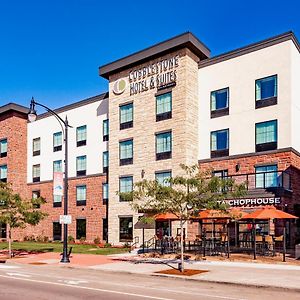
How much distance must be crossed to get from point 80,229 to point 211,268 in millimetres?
23711

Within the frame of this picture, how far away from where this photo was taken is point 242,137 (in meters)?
30.5

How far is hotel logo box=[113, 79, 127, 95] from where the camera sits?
36319 millimetres

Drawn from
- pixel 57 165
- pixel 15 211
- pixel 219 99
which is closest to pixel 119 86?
pixel 219 99

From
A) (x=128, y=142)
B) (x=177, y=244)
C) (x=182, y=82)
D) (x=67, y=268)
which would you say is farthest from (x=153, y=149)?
(x=67, y=268)

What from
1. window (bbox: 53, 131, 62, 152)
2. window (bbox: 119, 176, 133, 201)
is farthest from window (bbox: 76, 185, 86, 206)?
window (bbox: 119, 176, 133, 201)

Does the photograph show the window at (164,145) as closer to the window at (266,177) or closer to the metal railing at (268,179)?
the metal railing at (268,179)

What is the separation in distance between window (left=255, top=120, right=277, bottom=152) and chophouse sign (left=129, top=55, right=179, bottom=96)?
7.56 m

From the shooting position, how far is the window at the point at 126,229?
34500 millimetres

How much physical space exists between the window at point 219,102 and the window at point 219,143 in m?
1.38

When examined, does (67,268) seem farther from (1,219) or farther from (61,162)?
(61,162)

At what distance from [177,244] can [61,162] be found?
2041 cm

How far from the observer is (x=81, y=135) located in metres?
42.0

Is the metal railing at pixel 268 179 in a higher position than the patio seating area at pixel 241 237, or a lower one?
higher

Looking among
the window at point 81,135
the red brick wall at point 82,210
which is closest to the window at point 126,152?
the red brick wall at point 82,210
